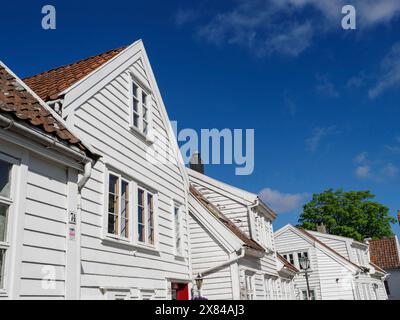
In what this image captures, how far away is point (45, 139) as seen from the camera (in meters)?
6.69

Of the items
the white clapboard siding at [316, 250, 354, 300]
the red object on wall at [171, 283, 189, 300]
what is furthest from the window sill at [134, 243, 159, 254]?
the white clapboard siding at [316, 250, 354, 300]

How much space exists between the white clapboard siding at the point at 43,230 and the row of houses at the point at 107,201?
2 centimetres

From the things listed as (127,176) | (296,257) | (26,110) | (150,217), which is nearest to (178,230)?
(150,217)

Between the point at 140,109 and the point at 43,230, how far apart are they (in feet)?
21.9

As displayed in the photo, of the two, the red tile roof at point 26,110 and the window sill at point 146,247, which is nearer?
the red tile roof at point 26,110

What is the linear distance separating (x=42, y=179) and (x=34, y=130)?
2.89 feet

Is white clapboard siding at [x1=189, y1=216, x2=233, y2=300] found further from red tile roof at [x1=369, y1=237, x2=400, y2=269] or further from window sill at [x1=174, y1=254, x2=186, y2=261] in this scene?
red tile roof at [x1=369, y1=237, x2=400, y2=269]

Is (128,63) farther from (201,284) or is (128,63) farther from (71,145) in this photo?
(201,284)

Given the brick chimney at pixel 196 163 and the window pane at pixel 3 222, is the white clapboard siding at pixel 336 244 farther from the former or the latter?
the window pane at pixel 3 222

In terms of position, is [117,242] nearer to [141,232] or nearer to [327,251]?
[141,232]

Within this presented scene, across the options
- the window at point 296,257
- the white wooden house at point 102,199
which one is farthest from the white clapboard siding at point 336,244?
the white wooden house at point 102,199

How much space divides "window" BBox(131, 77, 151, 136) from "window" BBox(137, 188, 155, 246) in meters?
1.88

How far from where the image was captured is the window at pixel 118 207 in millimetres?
9969
